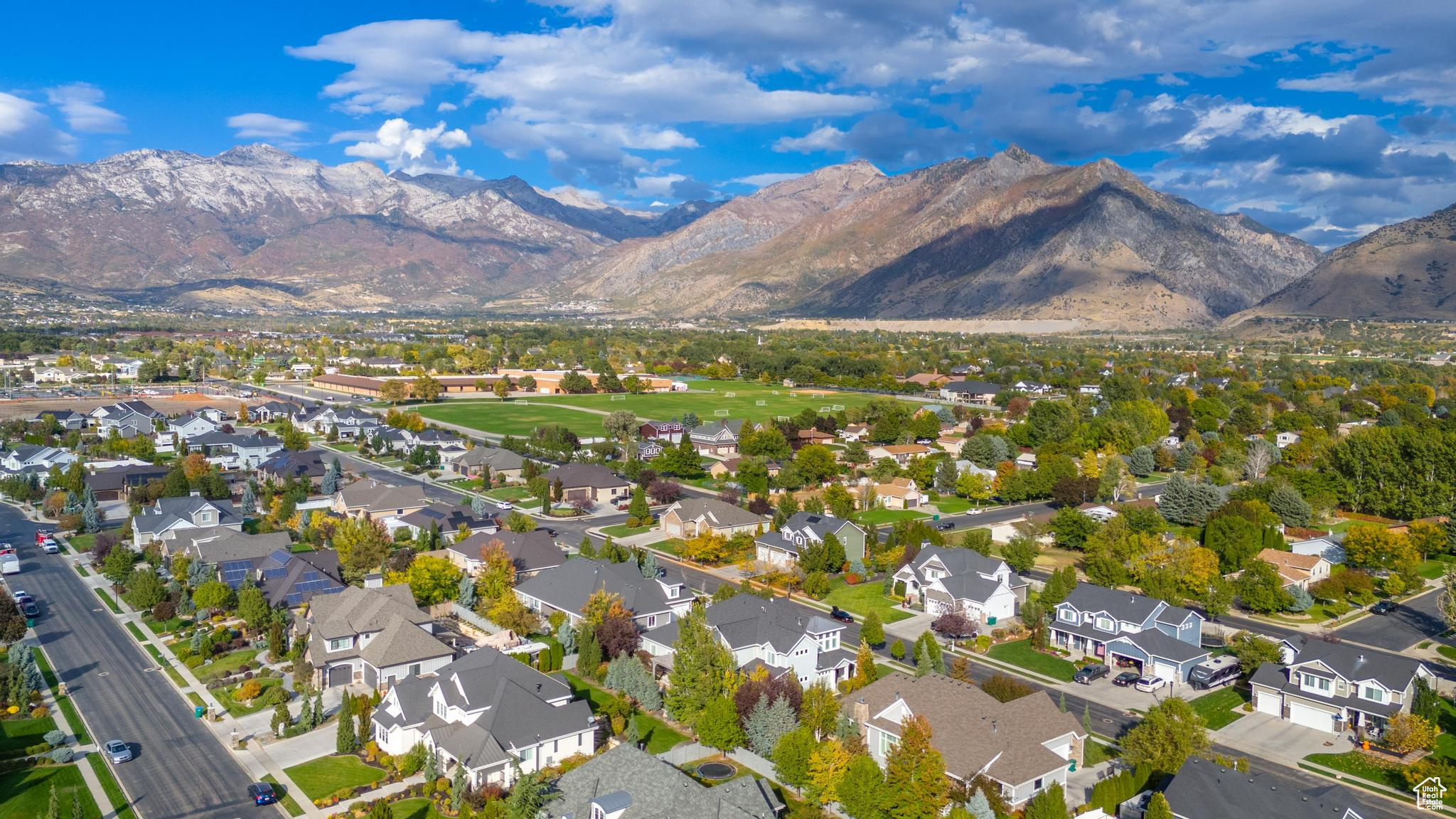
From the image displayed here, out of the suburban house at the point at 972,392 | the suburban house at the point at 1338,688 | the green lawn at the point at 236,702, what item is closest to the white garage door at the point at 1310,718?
the suburban house at the point at 1338,688

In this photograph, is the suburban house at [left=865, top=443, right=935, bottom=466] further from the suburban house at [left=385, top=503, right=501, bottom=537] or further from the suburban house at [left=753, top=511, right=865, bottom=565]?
the suburban house at [left=385, top=503, right=501, bottom=537]

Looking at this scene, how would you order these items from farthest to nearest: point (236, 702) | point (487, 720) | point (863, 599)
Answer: point (863, 599), point (236, 702), point (487, 720)

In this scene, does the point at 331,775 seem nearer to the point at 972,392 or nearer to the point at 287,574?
the point at 287,574

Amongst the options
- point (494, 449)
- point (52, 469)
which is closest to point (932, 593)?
point (494, 449)

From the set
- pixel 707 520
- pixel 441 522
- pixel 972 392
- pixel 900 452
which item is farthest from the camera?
pixel 972 392

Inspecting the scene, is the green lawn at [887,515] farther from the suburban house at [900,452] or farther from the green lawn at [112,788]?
the green lawn at [112,788]

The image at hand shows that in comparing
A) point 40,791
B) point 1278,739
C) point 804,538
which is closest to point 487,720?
point 40,791

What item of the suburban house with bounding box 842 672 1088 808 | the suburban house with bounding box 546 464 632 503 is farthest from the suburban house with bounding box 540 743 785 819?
the suburban house with bounding box 546 464 632 503
